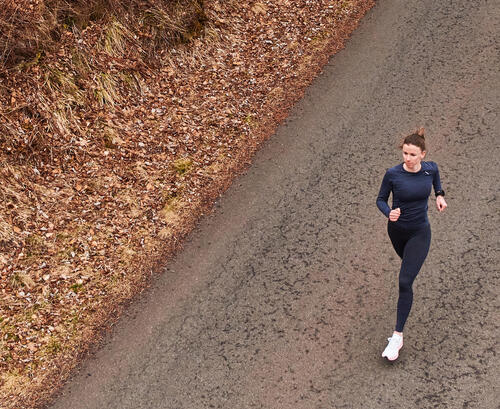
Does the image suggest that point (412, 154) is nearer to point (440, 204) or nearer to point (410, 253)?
point (440, 204)

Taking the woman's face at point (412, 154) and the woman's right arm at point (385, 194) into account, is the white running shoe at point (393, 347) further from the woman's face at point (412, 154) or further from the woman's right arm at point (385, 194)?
the woman's face at point (412, 154)

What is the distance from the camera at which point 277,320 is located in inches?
245

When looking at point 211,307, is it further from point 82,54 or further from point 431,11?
point 431,11

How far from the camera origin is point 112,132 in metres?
8.49

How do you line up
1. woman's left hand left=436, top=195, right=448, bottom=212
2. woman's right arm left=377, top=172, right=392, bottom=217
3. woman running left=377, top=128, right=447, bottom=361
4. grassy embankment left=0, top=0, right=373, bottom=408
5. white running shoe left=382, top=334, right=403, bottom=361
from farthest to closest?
grassy embankment left=0, top=0, right=373, bottom=408
white running shoe left=382, top=334, right=403, bottom=361
woman's left hand left=436, top=195, right=448, bottom=212
woman's right arm left=377, top=172, right=392, bottom=217
woman running left=377, top=128, right=447, bottom=361

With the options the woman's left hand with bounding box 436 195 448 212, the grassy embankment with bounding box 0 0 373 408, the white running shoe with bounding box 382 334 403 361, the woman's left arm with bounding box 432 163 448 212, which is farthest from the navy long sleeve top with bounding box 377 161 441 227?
the grassy embankment with bounding box 0 0 373 408

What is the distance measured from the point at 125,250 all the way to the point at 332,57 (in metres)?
5.10

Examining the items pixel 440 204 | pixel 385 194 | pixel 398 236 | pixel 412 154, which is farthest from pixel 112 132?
pixel 440 204

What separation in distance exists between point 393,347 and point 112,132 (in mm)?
5307

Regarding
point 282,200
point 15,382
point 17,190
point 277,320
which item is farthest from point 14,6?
point 277,320

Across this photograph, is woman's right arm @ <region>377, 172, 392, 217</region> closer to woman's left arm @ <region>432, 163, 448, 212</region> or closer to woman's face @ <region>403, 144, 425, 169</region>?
woman's face @ <region>403, 144, 425, 169</region>

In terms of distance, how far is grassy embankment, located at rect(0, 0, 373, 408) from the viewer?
267 inches

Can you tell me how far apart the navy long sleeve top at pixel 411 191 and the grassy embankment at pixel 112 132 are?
3.17 m

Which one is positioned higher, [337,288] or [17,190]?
[17,190]
